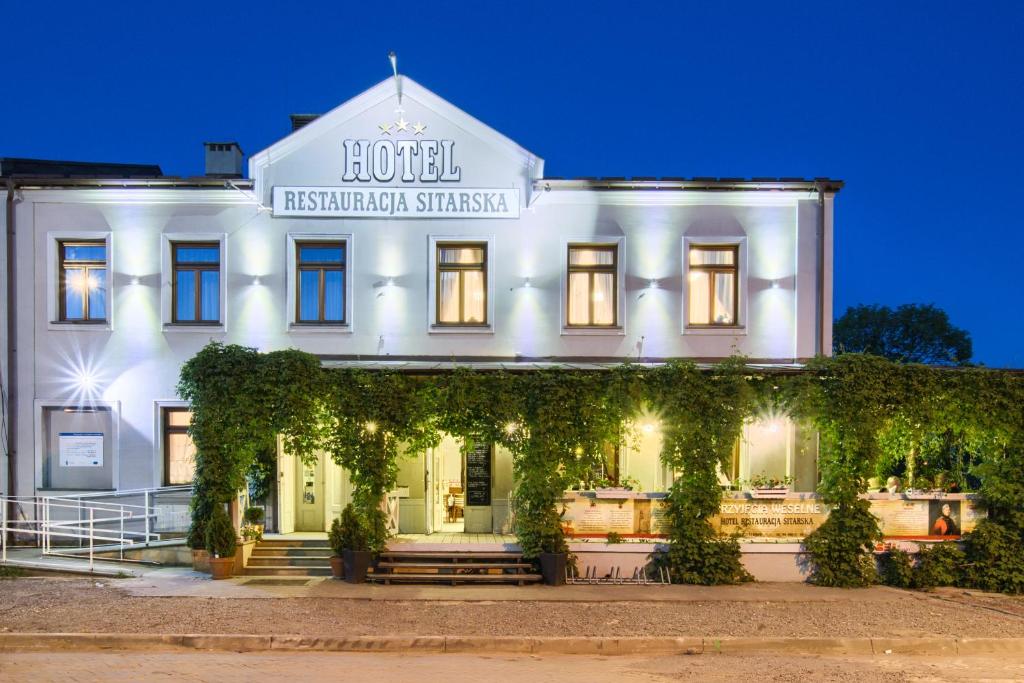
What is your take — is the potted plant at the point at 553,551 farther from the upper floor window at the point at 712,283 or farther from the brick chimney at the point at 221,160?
the brick chimney at the point at 221,160

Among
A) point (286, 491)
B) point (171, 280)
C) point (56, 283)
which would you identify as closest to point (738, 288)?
point (286, 491)

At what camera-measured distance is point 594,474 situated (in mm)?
12148

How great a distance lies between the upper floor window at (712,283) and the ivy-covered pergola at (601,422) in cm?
252

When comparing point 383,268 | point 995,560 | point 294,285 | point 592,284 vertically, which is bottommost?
point 995,560

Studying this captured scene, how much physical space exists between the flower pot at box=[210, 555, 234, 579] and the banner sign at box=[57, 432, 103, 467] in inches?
165

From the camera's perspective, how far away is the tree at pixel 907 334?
4041cm

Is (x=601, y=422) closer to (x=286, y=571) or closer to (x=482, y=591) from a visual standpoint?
(x=482, y=591)

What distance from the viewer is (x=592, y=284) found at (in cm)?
1391

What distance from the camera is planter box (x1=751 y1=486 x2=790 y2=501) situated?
11.8 m

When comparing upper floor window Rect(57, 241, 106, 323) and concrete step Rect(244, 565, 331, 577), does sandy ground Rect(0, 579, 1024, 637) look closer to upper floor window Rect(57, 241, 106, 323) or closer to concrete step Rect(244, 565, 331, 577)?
concrete step Rect(244, 565, 331, 577)

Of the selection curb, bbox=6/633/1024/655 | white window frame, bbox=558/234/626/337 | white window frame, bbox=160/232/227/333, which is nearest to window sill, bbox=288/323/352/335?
white window frame, bbox=160/232/227/333

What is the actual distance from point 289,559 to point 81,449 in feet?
17.2

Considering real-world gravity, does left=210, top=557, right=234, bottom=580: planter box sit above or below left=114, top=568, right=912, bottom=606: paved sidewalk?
above

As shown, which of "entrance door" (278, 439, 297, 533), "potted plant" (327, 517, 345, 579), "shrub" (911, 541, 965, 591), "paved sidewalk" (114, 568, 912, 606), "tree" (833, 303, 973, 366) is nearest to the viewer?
"paved sidewalk" (114, 568, 912, 606)
